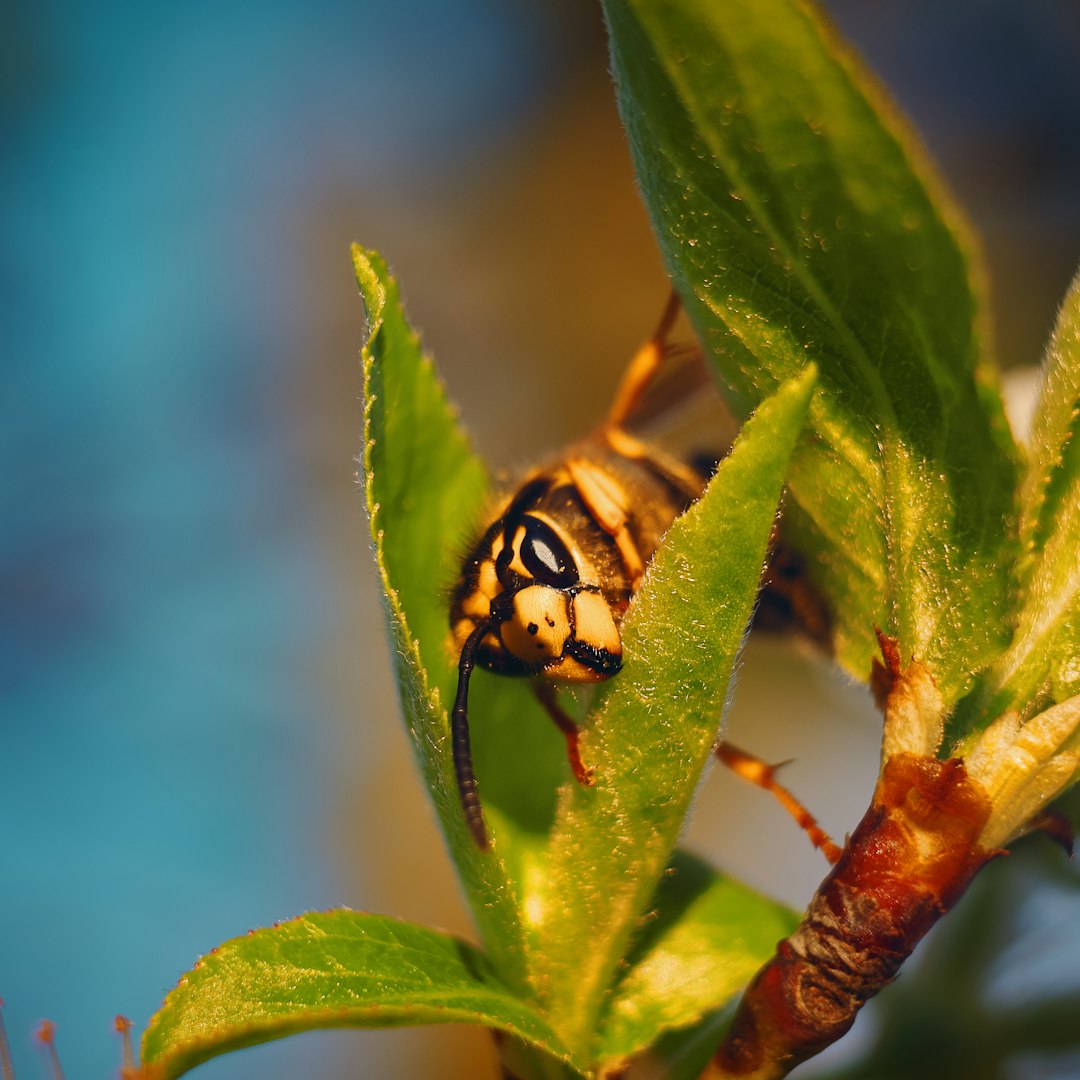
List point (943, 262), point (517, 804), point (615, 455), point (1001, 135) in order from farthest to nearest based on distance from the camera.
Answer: point (1001, 135), point (615, 455), point (517, 804), point (943, 262)

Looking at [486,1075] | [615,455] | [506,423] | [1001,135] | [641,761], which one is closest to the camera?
[641,761]

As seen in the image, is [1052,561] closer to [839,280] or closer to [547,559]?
[839,280]

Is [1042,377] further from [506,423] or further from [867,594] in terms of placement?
[506,423]

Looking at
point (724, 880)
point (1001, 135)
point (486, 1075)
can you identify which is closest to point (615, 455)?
point (724, 880)

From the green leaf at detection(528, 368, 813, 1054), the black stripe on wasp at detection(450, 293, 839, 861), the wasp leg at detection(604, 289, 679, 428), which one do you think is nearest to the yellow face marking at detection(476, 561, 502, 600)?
the black stripe on wasp at detection(450, 293, 839, 861)

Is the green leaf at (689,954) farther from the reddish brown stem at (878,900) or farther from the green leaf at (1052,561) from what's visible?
the green leaf at (1052,561)

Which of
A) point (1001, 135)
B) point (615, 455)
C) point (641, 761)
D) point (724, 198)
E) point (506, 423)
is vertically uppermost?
point (506, 423)

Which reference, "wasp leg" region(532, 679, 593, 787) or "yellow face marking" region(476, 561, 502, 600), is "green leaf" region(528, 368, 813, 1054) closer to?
"wasp leg" region(532, 679, 593, 787)
